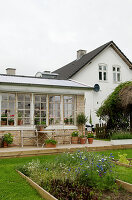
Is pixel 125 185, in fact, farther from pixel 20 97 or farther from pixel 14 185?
pixel 20 97

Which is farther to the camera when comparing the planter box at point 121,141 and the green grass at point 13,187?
the planter box at point 121,141

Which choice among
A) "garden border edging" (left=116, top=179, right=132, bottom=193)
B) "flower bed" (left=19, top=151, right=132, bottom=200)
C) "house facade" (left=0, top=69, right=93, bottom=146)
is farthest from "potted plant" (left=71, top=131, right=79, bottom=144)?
"garden border edging" (left=116, top=179, right=132, bottom=193)

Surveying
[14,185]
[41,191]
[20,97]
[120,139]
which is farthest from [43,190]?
[120,139]

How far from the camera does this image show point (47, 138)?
10.7 m

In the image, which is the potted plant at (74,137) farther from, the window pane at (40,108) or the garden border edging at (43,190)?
the garden border edging at (43,190)

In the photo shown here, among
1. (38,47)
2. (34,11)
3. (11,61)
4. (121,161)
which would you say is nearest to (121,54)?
(38,47)

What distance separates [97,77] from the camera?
2161 centimetres

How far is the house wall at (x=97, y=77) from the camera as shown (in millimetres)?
20625

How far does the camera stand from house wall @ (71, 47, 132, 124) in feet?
67.7

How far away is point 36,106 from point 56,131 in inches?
59.9

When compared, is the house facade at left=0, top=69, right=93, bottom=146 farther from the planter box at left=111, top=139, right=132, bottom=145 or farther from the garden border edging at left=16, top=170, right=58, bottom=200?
the garden border edging at left=16, top=170, right=58, bottom=200

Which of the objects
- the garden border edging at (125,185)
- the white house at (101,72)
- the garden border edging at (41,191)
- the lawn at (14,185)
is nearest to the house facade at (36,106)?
the lawn at (14,185)

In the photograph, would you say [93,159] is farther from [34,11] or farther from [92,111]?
[92,111]

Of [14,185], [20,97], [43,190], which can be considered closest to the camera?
[43,190]
